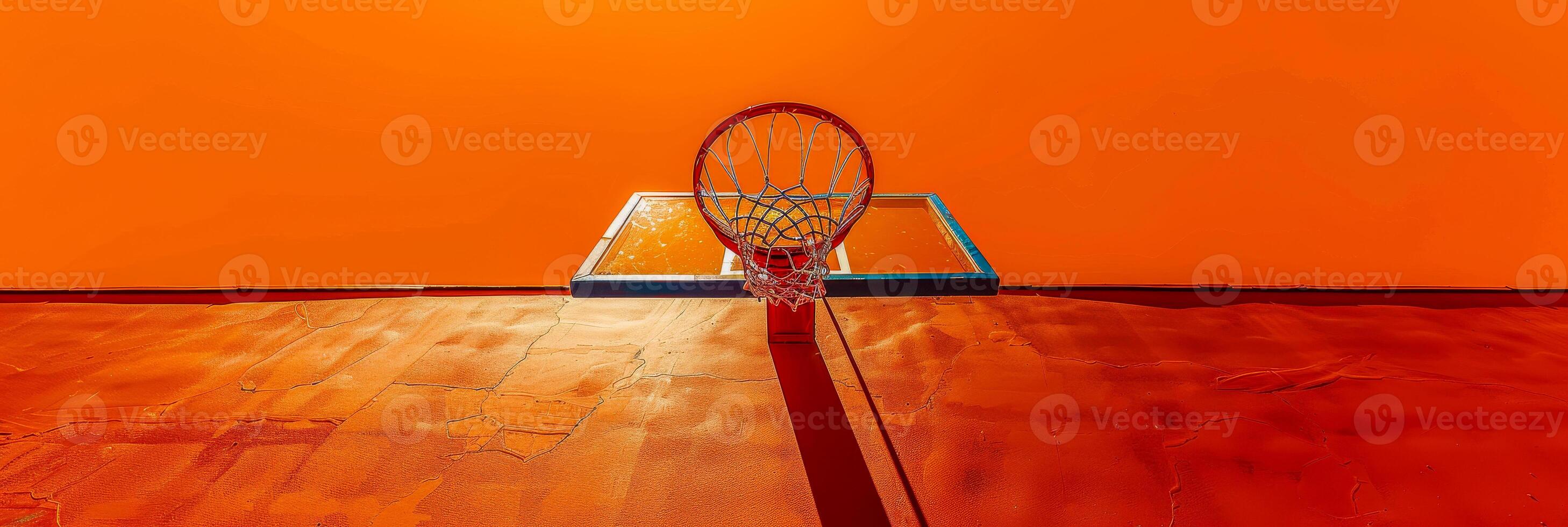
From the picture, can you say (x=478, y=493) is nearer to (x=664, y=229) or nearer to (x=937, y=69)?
(x=664, y=229)

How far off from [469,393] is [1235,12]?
361 cm

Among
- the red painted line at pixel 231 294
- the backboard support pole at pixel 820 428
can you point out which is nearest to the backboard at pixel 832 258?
the backboard support pole at pixel 820 428

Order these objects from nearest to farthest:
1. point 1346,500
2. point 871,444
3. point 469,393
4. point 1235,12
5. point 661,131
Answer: point 1346,500, point 871,444, point 469,393, point 1235,12, point 661,131

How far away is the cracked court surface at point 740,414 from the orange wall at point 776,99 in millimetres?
355

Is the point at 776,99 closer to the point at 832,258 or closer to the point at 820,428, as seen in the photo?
the point at 832,258

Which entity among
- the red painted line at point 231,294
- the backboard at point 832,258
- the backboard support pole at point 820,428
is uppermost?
the backboard at point 832,258

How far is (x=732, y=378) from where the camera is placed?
2578 mm

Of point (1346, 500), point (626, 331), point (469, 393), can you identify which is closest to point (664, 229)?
point (626, 331)

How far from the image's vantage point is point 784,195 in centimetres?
264

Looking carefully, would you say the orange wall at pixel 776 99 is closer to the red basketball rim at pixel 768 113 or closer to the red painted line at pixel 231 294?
the red painted line at pixel 231 294

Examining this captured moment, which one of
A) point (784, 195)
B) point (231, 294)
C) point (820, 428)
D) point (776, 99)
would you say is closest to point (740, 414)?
point (820, 428)

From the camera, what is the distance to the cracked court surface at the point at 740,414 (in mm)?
1961

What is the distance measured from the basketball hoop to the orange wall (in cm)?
18

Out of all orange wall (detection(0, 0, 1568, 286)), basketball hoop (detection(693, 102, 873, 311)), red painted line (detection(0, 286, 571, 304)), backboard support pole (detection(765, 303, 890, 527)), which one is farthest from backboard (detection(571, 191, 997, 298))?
red painted line (detection(0, 286, 571, 304))
